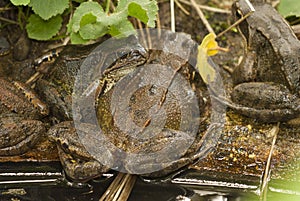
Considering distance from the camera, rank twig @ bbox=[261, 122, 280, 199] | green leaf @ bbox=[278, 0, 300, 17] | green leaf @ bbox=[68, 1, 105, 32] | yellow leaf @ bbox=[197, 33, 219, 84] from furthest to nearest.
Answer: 1. green leaf @ bbox=[278, 0, 300, 17]
2. yellow leaf @ bbox=[197, 33, 219, 84]
3. green leaf @ bbox=[68, 1, 105, 32]
4. twig @ bbox=[261, 122, 280, 199]

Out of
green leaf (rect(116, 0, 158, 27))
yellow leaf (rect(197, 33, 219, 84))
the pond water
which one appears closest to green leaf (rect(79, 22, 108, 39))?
green leaf (rect(116, 0, 158, 27))

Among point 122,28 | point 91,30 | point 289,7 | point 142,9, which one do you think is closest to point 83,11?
point 91,30

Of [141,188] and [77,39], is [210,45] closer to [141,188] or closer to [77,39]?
[77,39]

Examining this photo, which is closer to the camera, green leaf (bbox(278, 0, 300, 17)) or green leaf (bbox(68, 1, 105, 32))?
green leaf (bbox(68, 1, 105, 32))

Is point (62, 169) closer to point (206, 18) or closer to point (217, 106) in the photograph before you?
point (217, 106)

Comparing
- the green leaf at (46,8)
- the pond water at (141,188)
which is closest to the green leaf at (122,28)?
the green leaf at (46,8)

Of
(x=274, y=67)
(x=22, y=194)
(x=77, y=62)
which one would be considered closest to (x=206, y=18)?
(x=274, y=67)

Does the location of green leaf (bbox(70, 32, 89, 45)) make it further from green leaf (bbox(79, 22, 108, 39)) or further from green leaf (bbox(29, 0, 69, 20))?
green leaf (bbox(29, 0, 69, 20))
